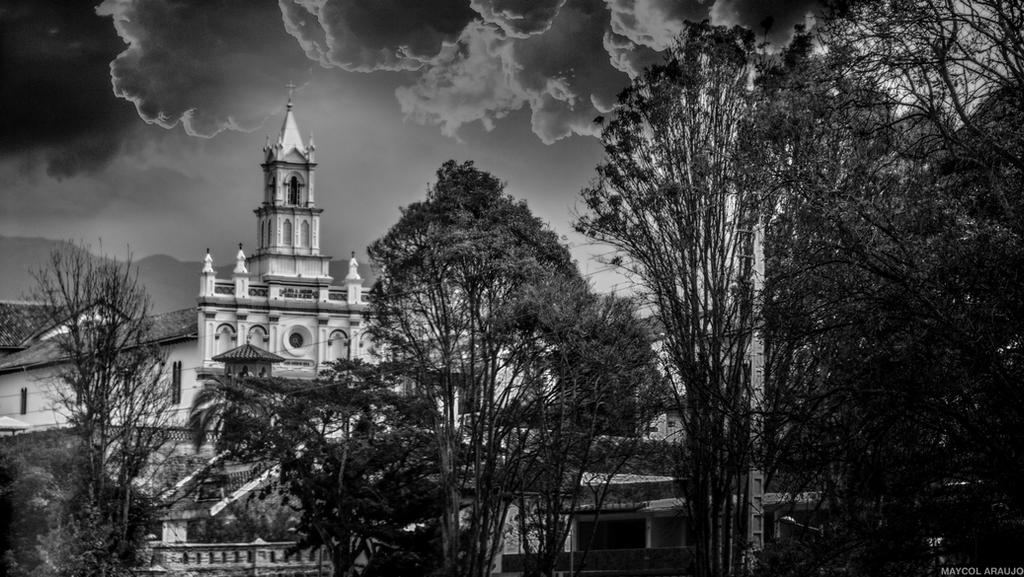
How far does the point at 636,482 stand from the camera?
36.0 metres

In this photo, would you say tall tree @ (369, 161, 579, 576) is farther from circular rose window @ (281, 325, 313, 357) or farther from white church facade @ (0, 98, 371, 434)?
circular rose window @ (281, 325, 313, 357)

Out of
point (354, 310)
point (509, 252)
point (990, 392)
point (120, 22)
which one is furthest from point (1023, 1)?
point (354, 310)

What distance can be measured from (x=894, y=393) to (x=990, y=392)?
0.82 metres

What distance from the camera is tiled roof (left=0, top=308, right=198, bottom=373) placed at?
79.3 metres

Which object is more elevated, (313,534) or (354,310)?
(354,310)

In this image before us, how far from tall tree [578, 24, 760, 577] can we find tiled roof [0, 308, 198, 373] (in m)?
59.9

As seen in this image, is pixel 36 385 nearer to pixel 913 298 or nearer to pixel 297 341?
pixel 297 341

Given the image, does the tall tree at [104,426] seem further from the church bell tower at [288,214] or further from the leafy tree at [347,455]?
the church bell tower at [288,214]

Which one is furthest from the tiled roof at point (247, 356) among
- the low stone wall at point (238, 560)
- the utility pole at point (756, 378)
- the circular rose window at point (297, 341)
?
the utility pole at point (756, 378)

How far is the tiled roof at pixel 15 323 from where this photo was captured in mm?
90250

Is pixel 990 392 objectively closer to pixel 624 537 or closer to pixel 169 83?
pixel 624 537

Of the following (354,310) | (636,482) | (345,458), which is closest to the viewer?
(345,458)

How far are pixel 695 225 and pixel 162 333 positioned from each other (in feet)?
215

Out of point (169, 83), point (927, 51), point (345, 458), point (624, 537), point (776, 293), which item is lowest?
point (624, 537)
